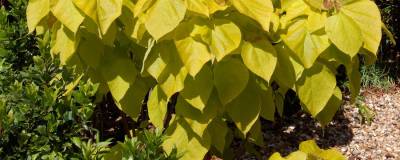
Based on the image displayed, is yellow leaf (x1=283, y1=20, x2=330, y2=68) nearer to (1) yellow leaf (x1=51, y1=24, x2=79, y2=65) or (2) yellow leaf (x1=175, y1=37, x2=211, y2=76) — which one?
(2) yellow leaf (x1=175, y1=37, x2=211, y2=76)

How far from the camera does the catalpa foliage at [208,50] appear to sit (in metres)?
2.04

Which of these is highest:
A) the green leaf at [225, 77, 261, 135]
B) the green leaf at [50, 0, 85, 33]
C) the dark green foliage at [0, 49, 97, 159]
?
the green leaf at [50, 0, 85, 33]

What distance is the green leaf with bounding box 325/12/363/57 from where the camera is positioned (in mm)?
2074

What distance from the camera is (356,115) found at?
4.88 meters

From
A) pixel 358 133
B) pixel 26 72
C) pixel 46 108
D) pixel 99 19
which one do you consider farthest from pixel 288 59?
pixel 358 133

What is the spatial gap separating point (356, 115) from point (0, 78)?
322 centimetres

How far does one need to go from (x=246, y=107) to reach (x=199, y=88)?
276 millimetres

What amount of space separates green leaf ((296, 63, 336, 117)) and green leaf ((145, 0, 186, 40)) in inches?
24.4

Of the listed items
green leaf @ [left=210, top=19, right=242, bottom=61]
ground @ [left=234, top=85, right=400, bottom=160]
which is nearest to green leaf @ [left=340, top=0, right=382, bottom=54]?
green leaf @ [left=210, top=19, right=242, bottom=61]

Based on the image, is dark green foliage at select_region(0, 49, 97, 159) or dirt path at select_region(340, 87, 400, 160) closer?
dark green foliage at select_region(0, 49, 97, 159)

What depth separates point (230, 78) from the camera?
2.17m

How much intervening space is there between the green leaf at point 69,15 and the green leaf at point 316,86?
0.91 meters

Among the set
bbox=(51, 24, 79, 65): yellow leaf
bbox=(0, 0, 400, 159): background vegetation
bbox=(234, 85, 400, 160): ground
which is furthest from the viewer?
bbox=(234, 85, 400, 160): ground

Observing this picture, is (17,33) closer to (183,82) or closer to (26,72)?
(26,72)
